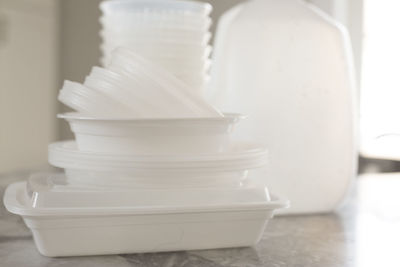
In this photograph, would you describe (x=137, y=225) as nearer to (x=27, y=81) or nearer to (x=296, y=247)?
(x=296, y=247)

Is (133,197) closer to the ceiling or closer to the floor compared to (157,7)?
closer to the floor

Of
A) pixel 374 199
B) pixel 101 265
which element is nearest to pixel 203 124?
pixel 101 265

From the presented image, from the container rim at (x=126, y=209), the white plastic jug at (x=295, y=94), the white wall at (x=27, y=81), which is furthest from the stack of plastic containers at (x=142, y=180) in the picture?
the white wall at (x=27, y=81)

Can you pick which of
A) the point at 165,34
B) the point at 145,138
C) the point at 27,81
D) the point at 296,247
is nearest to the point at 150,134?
the point at 145,138

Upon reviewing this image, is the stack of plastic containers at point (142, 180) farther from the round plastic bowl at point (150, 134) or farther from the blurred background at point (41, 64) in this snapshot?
the blurred background at point (41, 64)

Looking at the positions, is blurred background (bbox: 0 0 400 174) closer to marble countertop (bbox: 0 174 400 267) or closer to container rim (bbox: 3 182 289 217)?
marble countertop (bbox: 0 174 400 267)

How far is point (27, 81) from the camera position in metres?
2.41

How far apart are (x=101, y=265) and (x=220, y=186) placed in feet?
0.49

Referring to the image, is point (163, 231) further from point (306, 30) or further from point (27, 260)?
point (306, 30)

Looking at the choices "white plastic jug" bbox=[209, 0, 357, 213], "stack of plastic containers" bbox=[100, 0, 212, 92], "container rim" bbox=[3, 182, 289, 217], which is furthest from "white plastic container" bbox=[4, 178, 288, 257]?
"stack of plastic containers" bbox=[100, 0, 212, 92]

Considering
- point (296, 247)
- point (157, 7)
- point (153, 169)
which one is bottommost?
point (296, 247)

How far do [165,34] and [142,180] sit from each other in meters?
0.36

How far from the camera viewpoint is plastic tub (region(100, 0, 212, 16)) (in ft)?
2.88

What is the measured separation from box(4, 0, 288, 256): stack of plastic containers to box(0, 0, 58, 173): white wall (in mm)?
1738
